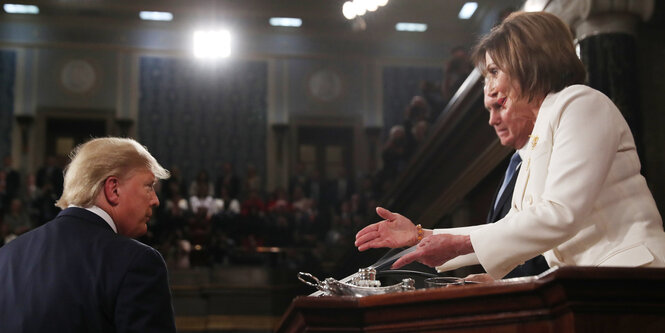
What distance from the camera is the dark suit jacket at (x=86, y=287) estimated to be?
5.79ft

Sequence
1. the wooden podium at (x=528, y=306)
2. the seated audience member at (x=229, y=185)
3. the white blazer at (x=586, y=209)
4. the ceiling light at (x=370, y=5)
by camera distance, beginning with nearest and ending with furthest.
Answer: the wooden podium at (x=528, y=306), the white blazer at (x=586, y=209), the ceiling light at (x=370, y=5), the seated audience member at (x=229, y=185)

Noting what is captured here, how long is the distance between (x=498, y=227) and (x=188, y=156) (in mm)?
13225

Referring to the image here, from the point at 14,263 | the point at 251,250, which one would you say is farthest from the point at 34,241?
the point at 251,250

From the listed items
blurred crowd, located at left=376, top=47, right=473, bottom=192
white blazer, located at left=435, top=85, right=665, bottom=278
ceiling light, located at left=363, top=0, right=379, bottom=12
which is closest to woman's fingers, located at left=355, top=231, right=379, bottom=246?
white blazer, located at left=435, top=85, right=665, bottom=278

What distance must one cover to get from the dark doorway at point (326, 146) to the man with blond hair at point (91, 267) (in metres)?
12.6

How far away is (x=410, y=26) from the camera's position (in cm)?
1462

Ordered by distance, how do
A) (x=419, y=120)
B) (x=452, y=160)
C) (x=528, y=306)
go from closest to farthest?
1. (x=528, y=306)
2. (x=452, y=160)
3. (x=419, y=120)

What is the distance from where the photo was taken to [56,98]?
1419 cm

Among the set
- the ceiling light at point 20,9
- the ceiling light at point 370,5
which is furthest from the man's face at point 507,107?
the ceiling light at point 20,9

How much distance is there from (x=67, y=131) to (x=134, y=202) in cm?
1288

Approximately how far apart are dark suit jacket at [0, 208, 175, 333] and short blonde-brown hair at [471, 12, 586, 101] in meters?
0.91

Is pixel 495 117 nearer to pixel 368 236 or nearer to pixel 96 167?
pixel 368 236

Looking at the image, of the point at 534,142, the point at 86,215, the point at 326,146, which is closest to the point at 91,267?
the point at 86,215

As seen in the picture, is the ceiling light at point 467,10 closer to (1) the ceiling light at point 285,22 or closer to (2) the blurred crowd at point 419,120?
(1) the ceiling light at point 285,22
